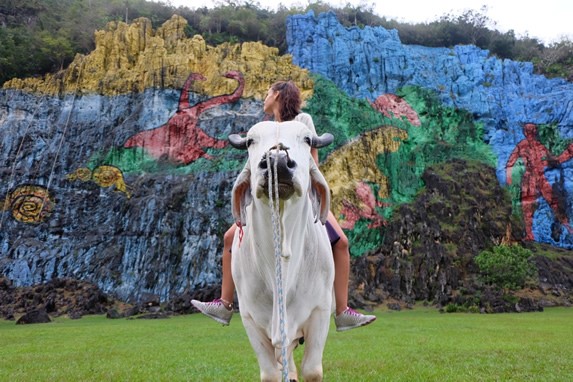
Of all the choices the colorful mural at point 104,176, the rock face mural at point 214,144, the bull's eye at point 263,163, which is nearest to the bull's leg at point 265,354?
the bull's eye at point 263,163

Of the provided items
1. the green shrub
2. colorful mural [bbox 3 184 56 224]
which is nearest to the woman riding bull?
the green shrub

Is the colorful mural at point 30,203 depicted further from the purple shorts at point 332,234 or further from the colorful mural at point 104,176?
the purple shorts at point 332,234

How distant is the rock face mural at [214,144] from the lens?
104 feet

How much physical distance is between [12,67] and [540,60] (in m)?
51.0

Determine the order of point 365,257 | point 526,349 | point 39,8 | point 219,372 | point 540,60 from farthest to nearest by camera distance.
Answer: point 540,60
point 39,8
point 365,257
point 526,349
point 219,372

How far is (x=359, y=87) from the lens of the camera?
40406 millimetres

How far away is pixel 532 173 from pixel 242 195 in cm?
4185

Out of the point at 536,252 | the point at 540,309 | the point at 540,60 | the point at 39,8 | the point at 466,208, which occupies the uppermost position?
the point at 39,8

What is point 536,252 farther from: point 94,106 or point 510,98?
point 94,106

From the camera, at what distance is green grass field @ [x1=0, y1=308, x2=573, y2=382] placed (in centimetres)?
746

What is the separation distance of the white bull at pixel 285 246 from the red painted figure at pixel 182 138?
107ft

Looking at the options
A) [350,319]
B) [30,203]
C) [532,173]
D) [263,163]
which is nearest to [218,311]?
[350,319]

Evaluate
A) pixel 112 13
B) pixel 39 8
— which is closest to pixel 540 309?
pixel 112 13

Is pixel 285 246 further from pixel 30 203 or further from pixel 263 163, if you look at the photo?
pixel 30 203
